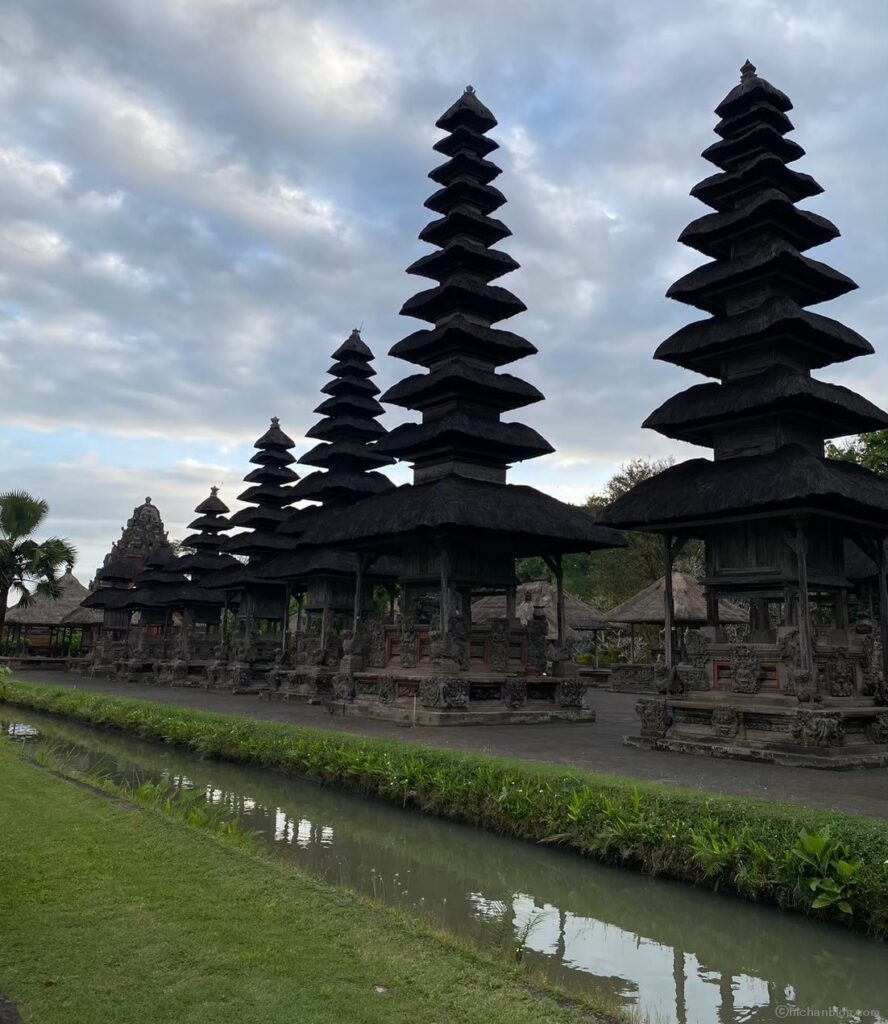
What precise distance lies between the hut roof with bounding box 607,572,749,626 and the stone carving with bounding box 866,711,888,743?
19.3 metres

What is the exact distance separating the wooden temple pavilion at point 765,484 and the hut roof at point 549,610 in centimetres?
1805

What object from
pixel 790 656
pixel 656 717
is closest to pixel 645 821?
pixel 790 656

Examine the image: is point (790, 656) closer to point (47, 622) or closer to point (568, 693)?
point (568, 693)

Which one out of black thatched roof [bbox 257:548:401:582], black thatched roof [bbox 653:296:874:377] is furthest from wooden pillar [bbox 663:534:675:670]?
black thatched roof [bbox 257:548:401:582]

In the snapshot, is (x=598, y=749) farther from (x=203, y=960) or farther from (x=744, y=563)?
(x=203, y=960)

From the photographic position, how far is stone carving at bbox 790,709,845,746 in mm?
13047

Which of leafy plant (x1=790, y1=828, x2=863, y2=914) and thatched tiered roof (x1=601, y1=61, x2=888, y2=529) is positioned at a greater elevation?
thatched tiered roof (x1=601, y1=61, x2=888, y2=529)

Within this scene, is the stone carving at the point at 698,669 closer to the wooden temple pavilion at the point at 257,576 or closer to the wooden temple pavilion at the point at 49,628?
the wooden temple pavilion at the point at 257,576

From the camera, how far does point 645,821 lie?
8250 millimetres

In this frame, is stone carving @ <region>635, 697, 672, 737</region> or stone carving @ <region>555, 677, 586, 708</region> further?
stone carving @ <region>555, 677, 586, 708</region>

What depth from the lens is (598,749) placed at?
14688 mm

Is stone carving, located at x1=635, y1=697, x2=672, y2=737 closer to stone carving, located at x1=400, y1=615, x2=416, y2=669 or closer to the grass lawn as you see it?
stone carving, located at x1=400, y1=615, x2=416, y2=669

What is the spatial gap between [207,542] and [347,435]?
41.2ft

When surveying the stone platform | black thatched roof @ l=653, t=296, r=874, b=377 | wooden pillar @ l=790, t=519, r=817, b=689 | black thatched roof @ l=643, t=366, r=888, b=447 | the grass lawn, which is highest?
black thatched roof @ l=653, t=296, r=874, b=377
